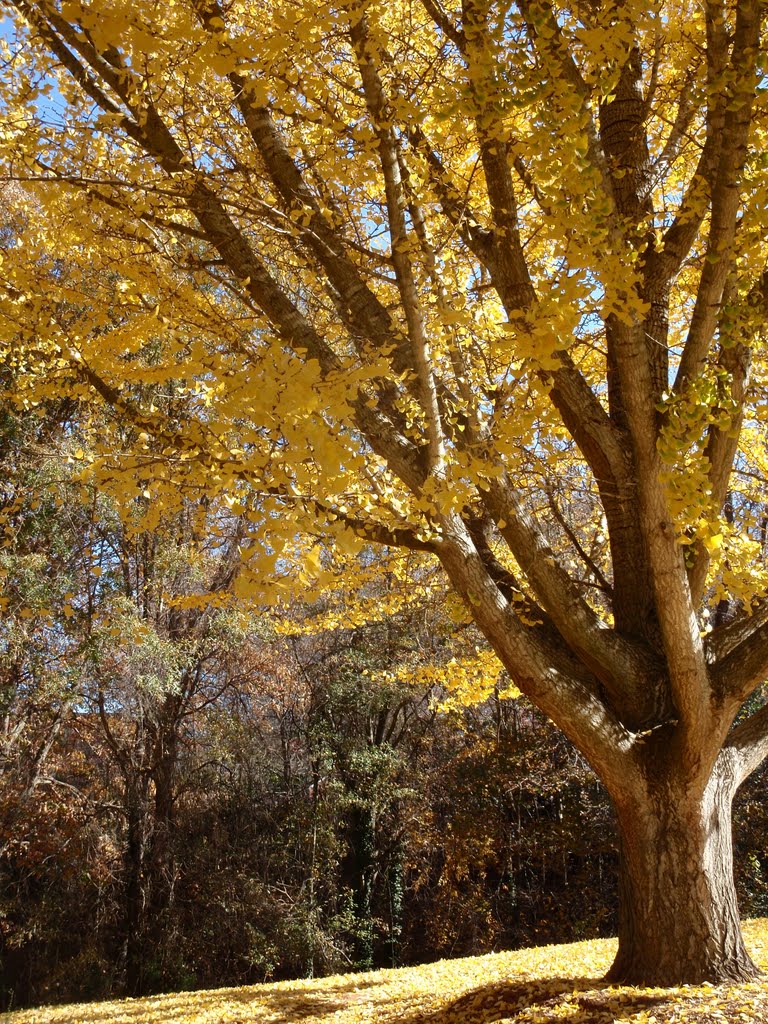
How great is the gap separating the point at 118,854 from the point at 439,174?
394 inches

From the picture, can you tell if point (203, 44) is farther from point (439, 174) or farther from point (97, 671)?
point (97, 671)

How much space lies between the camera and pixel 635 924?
10.8ft

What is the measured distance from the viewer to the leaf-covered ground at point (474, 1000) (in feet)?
9.11

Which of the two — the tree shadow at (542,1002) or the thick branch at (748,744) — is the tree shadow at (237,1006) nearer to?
the tree shadow at (542,1002)

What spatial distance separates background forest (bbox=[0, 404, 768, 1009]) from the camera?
9.31 metres

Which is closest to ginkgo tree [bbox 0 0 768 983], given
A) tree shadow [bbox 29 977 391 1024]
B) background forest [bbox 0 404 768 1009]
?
tree shadow [bbox 29 977 391 1024]

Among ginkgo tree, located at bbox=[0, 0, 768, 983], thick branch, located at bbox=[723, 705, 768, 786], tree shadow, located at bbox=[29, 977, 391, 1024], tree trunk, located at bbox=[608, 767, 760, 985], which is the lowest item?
tree shadow, located at bbox=[29, 977, 391, 1024]

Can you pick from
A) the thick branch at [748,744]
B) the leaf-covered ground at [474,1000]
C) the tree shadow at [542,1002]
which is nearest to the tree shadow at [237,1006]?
the leaf-covered ground at [474,1000]

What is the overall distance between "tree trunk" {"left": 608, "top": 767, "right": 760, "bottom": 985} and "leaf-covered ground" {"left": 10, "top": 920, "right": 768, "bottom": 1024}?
13 cm

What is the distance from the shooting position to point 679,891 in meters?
3.15

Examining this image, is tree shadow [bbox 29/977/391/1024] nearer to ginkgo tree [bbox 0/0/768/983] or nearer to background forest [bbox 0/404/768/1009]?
ginkgo tree [bbox 0/0/768/983]

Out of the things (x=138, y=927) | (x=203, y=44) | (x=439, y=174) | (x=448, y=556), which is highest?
(x=439, y=174)

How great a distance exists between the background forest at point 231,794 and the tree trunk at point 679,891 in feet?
16.6

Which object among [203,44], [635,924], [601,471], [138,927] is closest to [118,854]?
[138,927]
